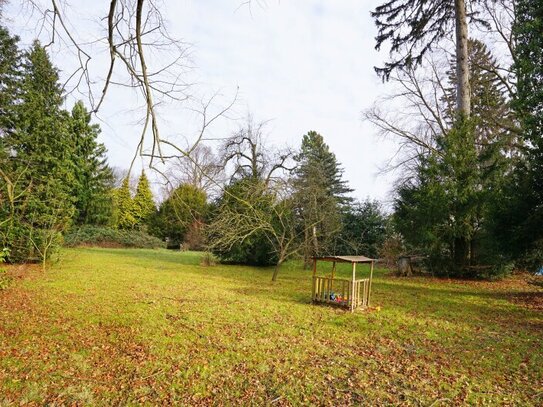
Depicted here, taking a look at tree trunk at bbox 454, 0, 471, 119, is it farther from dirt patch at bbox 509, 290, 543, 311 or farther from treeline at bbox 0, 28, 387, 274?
dirt patch at bbox 509, 290, 543, 311

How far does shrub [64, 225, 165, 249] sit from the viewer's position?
2577cm

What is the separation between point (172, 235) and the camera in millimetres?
31109

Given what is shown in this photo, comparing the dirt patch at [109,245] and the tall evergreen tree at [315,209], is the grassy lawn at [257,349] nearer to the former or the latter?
the tall evergreen tree at [315,209]

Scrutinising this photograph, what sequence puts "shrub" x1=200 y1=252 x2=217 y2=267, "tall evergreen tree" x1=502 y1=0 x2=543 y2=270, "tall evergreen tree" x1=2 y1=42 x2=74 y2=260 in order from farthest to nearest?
"shrub" x1=200 y1=252 x2=217 y2=267 → "tall evergreen tree" x1=2 y1=42 x2=74 y2=260 → "tall evergreen tree" x1=502 y1=0 x2=543 y2=270

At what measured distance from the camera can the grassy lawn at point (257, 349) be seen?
3.89 m

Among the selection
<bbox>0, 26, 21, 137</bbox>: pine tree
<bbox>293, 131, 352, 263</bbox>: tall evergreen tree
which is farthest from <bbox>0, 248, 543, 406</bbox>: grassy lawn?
<bbox>293, 131, 352, 263</bbox>: tall evergreen tree

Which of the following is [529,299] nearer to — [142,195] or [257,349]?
[257,349]

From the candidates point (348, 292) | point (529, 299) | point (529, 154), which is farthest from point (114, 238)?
point (529, 154)

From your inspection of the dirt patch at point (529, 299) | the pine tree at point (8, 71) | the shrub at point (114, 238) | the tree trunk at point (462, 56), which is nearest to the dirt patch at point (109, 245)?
the shrub at point (114, 238)

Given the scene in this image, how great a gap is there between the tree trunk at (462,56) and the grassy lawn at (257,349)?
25.8ft

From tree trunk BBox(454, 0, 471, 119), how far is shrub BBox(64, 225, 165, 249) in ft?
79.6

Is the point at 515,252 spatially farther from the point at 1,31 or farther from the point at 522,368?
the point at 1,31

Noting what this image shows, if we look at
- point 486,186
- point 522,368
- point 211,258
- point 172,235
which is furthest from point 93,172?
point 522,368

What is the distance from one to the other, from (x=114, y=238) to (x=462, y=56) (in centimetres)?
2567
